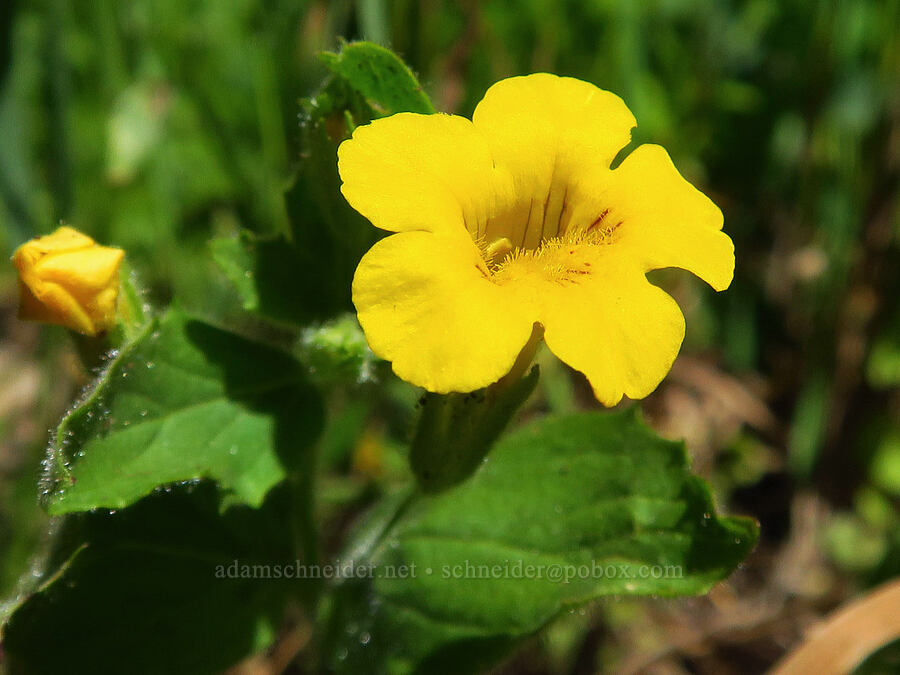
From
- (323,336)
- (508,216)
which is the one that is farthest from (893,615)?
(323,336)

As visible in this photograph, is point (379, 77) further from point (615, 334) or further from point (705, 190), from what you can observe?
point (705, 190)

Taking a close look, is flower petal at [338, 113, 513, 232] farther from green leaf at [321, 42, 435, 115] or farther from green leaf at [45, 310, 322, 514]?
green leaf at [45, 310, 322, 514]

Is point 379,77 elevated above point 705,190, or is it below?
above

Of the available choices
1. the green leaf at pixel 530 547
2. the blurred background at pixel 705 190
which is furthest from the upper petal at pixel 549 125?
the blurred background at pixel 705 190

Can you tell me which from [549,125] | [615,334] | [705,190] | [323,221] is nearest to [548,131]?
[549,125]

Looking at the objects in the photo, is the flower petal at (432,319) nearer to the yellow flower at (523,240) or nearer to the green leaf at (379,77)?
the yellow flower at (523,240)

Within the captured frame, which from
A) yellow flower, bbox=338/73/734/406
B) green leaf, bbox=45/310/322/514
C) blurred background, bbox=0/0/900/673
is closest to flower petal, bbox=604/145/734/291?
yellow flower, bbox=338/73/734/406
